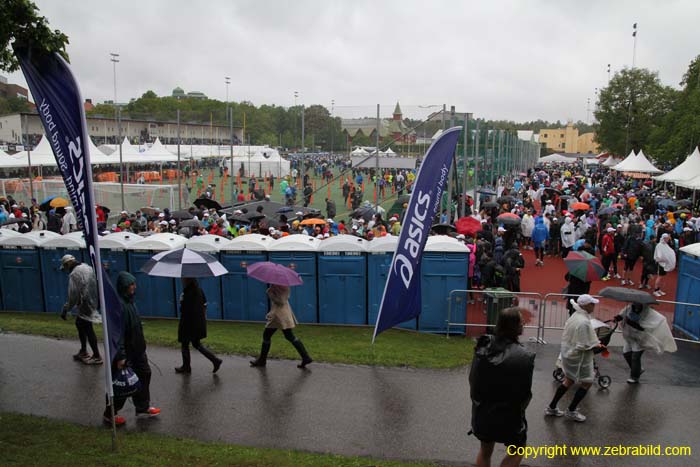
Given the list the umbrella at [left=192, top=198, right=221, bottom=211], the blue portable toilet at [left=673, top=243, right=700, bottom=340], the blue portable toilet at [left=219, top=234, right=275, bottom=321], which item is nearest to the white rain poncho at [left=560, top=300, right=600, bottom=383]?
the blue portable toilet at [left=673, top=243, right=700, bottom=340]

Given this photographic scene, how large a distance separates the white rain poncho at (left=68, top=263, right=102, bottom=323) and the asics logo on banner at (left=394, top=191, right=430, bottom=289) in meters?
4.14

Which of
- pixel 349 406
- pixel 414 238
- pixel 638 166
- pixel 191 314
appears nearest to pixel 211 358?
pixel 191 314

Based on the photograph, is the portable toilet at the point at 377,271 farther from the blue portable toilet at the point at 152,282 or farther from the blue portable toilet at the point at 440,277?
the blue portable toilet at the point at 152,282

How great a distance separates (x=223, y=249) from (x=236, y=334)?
168 centimetres

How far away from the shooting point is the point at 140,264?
35.5 ft

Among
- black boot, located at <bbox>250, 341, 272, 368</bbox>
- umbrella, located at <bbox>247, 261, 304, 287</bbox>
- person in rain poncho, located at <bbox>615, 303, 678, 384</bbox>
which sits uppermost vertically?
umbrella, located at <bbox>247, 261, 304, 287</bbox>

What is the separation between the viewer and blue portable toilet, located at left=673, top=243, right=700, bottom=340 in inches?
392

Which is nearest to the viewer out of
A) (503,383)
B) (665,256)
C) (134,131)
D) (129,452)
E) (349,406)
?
(503,383)

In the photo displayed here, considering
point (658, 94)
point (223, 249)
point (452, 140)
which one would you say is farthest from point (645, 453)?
point (658, 94)

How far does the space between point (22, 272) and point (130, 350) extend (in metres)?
6.44

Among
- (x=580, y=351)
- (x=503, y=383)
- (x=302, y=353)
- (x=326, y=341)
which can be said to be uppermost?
(x=503, y=383)

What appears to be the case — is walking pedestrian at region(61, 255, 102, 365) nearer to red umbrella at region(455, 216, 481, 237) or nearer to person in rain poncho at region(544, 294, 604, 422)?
person in rain poncho at region(544, 294, 604, 422)

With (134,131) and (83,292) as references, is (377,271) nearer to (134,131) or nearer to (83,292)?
(83,292)

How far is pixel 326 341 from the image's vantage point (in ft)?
30.8
